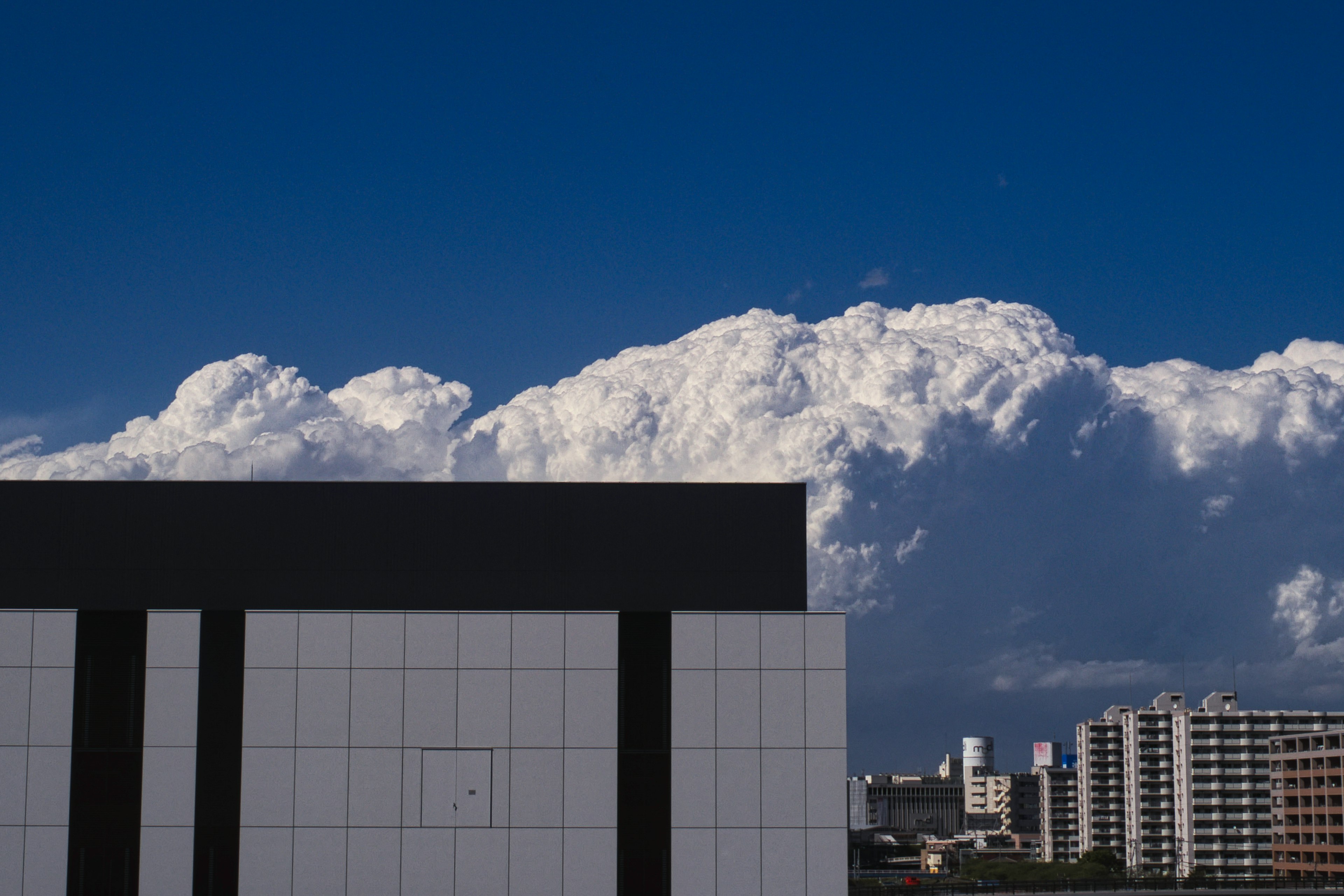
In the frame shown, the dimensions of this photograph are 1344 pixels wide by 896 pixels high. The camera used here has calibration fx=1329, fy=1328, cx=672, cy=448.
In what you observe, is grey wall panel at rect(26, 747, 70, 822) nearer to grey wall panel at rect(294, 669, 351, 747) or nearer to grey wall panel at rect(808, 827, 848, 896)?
grey wall panel at rect(294, 669, 351, 747)

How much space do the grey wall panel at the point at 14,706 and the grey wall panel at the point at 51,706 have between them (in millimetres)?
155

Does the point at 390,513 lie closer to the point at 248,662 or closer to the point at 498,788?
the point at 248,662

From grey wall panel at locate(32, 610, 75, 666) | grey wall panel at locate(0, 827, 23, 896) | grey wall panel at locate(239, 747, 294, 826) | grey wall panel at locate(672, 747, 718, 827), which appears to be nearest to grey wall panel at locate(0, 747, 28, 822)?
grey wall panel at locate(0, 827, 23, 896)

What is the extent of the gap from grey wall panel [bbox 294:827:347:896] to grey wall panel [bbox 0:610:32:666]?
11.4 m

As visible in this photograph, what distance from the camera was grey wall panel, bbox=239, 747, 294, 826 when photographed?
148ft

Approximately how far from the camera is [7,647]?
46.3m

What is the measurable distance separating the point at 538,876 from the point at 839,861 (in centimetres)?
1028

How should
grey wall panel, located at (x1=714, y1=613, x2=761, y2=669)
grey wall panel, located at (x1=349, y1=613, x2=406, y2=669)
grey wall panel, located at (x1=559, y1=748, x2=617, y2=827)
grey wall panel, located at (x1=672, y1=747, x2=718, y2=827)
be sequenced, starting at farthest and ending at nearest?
grey wall panel, located at (x1=714, y1=613, x2=761, y2=669), grey wall panel, located at (x1=349, y1=613, x2=406, y2=669), grey wall panel, located at (x1=672, y1=747, x2=718, y2=827), grey wall panel, located at (x1=559, y1=748, x2=617, y2=827)

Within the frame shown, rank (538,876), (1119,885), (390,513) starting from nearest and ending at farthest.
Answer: (538,876) → (390,513) → (1119,885)

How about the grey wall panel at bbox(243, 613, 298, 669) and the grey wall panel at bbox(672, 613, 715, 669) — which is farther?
the grey wall panel at bbox(672, 613, 715, 669)

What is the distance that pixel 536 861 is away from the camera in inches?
1779

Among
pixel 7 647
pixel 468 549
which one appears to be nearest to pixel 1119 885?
pixel 468 549

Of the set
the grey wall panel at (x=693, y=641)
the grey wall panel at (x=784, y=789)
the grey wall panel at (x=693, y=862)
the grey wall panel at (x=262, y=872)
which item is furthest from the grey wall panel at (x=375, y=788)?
the grey wall panel at (x=784, y=789)

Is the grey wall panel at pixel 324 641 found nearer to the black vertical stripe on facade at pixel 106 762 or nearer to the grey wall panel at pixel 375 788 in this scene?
the grey wall panel at pixel 375 788
